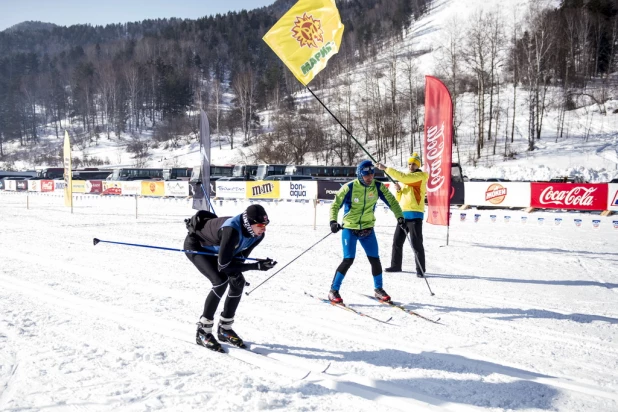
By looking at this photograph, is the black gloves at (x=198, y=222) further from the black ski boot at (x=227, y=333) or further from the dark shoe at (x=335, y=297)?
the dark shoe at (x=335, y=297)

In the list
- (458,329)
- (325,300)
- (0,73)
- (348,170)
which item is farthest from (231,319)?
(0,73)

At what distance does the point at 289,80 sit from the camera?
233 ft

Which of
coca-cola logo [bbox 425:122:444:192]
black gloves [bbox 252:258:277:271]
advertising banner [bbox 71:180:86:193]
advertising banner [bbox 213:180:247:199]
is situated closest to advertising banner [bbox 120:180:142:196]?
advertising banner [bbox 71:180:86:193]

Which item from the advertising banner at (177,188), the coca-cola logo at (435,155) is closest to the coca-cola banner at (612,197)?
the coca-cola logo at (435,155)

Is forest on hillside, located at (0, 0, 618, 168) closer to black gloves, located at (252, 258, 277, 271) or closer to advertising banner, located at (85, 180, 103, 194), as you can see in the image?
advertising banner, located at (85, 180, 103, 194)

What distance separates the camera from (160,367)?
12.1ft

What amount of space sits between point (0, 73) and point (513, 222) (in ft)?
397

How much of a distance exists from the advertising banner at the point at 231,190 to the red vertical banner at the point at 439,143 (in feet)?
50.6

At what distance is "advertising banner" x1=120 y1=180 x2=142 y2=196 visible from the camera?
27297 mm

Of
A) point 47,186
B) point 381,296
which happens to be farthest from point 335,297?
point 47,186

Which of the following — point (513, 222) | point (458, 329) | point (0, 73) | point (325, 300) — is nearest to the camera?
point (458, 329)

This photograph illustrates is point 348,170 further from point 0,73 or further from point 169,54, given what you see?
point 0,73

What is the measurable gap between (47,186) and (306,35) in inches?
1232

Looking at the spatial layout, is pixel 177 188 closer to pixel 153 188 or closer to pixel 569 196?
pixel 153 188
